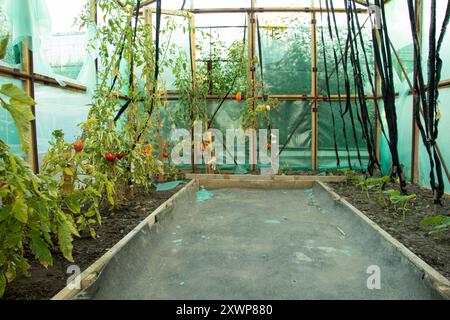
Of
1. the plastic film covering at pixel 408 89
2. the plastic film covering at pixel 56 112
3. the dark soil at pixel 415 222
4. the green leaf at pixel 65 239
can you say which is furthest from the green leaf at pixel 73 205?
the plastic film covering at pixel 408 89

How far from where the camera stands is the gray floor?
178 centimetres

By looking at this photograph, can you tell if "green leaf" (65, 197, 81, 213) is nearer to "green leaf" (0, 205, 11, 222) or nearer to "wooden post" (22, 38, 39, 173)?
"green leaf" (0, 205, 11, 222)

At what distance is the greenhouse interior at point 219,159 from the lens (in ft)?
5.75

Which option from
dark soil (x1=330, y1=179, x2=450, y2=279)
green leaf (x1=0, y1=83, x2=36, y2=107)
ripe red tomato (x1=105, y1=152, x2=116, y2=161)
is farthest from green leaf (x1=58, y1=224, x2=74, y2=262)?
dark soil (x1=330, y1=179, x2=450, y2=279)

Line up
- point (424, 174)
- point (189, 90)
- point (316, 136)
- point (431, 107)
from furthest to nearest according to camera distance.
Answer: point (316, 136)
point (189, 90)
point (424, 174)
point (431, 107)

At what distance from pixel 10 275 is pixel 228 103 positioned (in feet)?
15.0

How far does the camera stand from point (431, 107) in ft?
7.22

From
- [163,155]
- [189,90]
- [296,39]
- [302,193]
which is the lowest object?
[302,193]

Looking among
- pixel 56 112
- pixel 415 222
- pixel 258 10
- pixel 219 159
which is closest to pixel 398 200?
pixel 415 222

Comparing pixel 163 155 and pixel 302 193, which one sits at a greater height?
pixel 163 155

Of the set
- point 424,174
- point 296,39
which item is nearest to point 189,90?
point 296,39

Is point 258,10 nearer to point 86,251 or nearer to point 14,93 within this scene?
point 86,251

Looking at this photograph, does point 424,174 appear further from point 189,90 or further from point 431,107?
point 189,90

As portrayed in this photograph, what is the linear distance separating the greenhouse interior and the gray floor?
0.05 feet
